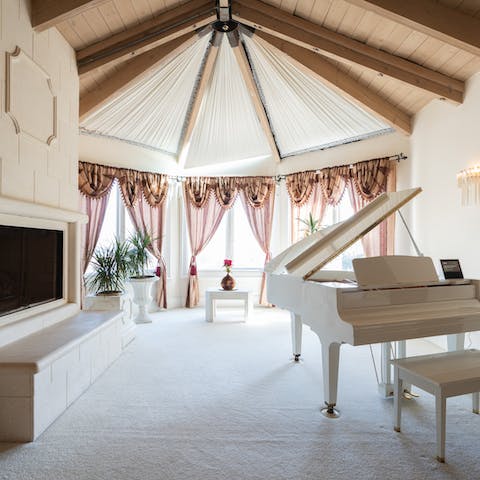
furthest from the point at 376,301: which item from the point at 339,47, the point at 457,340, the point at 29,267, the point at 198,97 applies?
the point at 198,97

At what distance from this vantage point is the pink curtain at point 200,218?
Result: 6.57 meters

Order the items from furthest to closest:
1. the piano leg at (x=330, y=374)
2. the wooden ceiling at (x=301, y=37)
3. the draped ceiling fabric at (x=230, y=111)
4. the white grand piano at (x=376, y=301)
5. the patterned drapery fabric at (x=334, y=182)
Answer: the patterned drapery fabric at (x=334, y=182) < the draped ceiling fabric at (x=230, y=111) < the wooden ceiling at (x=301, y=37) < the piano leg at (x=330, y=374) < the white grand piano at (x=376, y=301)

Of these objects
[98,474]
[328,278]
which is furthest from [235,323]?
[98,474]

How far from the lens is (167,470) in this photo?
6.03 ft

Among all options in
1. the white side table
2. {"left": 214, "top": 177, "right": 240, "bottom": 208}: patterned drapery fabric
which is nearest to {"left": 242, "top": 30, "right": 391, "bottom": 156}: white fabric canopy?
{"left": 214, "top": 177, "right": 240, "bottom": 208}: patterned drapery fabric

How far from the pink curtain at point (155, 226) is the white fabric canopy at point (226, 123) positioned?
1.22m

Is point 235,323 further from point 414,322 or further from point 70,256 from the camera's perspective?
point 414,322

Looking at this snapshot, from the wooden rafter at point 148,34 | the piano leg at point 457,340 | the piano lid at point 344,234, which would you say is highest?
the wooden rafter at point 148,34

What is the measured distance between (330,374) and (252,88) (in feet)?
13.9

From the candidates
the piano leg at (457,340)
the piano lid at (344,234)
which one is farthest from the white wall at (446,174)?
the piano lid at (344,234)

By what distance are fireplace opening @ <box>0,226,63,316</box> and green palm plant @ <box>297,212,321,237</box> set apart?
12.6 feet

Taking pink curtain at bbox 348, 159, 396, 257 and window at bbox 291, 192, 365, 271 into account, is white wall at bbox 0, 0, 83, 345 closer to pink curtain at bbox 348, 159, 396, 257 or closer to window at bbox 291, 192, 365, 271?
window at bbox 291, 192, 365, 271

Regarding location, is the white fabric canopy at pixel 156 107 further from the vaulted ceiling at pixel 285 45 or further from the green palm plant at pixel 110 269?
the green palm plant at pixel 110 269

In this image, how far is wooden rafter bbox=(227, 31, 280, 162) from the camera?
435 cm
